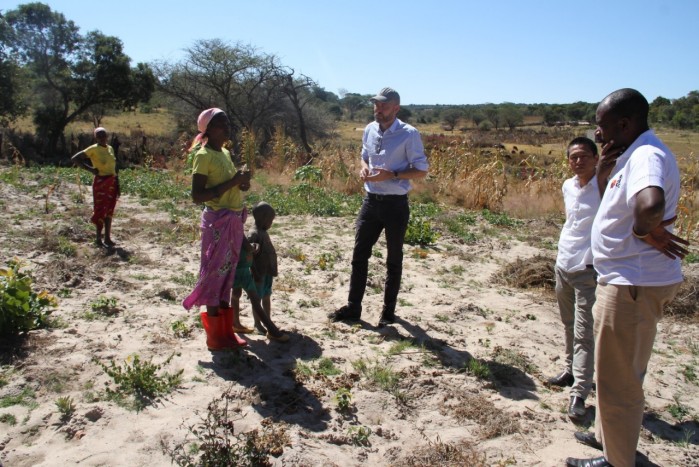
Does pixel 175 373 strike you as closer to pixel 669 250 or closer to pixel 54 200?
pixel 669 250

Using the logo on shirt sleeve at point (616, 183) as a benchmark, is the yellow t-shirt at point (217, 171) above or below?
below

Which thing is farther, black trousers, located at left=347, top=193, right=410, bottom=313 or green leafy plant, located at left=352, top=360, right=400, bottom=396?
black trousers, located at left=347, top=193, right=410, bottom=313

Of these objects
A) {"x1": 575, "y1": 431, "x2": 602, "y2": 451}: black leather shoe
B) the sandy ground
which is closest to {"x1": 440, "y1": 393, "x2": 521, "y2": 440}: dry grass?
the sandy ground

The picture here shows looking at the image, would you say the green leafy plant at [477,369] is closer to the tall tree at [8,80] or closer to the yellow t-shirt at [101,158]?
the yellow t-shirt at [101,158]

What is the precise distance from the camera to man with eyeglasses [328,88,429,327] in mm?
4379

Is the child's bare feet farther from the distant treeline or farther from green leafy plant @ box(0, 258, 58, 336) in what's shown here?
the distant treeline

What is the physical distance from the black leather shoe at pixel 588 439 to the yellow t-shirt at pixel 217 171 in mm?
2647

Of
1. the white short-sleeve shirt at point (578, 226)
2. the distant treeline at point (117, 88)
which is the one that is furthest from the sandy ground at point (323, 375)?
the distant treeline at point (117, 88)

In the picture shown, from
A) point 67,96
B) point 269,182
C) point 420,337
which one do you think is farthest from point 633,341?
point 67,96

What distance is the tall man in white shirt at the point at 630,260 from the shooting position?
2.34 metres

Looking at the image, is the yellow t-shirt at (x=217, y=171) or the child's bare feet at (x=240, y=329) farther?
the child's bare feet at (x=240, y=329)

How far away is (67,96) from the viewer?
2098cm

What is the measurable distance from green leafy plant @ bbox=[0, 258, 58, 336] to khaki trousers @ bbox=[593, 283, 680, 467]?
392 centimetres

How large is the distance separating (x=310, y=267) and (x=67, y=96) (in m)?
19.0
